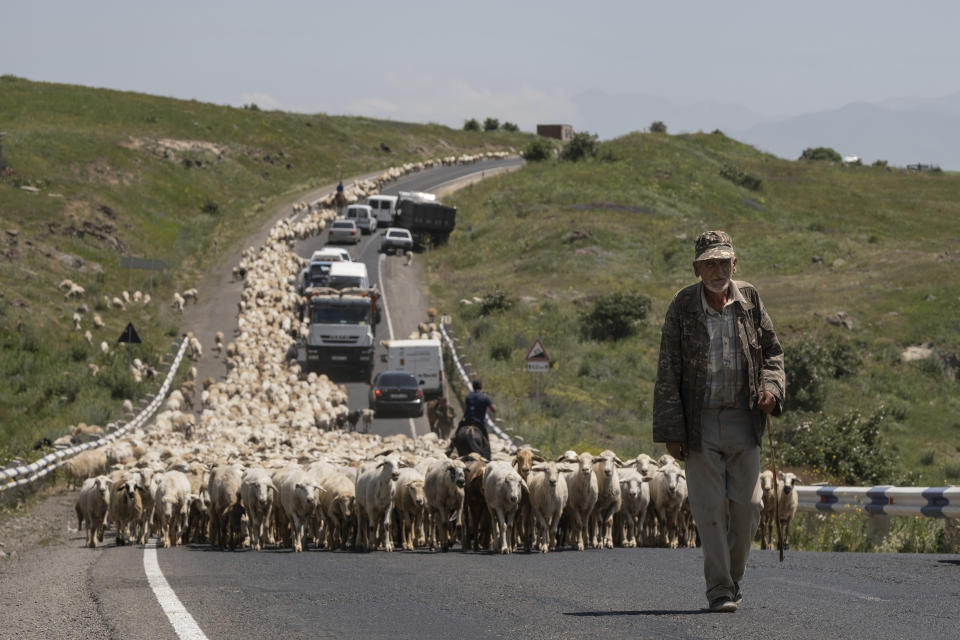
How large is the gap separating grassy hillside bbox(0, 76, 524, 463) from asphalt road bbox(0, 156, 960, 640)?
18.0 metres

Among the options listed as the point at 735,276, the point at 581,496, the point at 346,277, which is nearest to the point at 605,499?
the point at 581,496

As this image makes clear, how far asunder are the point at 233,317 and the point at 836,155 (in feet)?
363

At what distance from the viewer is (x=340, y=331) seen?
46.3 meters

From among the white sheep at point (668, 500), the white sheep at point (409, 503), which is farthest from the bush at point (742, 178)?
the white sheep at point (409, 503)

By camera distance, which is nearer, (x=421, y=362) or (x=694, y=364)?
(x=694, y=364)

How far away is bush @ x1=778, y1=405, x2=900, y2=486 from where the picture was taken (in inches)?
1310

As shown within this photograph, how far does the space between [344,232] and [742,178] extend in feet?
155

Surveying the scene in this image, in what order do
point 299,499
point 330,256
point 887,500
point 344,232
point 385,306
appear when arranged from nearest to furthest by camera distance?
point 887,500
point 299,499
point 385,306
point 330,256
point 344,232

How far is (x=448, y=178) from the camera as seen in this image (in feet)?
354

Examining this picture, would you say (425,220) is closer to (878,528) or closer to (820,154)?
(878,528)

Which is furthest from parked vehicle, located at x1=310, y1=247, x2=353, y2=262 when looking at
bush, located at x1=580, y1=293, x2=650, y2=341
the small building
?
the small building

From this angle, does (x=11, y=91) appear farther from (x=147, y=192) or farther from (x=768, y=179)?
(x=768, y=179)

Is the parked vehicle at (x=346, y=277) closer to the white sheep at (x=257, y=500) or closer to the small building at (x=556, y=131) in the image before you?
the white sheep at (x=257, y=500)

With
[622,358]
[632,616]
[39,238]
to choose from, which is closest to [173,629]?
[632,616]
